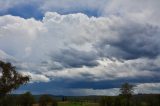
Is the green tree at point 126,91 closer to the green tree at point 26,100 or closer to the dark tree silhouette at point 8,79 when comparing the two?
the green tree at point 26,100

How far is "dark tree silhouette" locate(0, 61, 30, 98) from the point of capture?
63.1 meters

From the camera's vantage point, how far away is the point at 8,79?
63938mm

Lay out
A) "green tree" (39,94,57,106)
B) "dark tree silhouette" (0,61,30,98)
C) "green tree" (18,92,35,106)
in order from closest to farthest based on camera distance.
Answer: "dark tree silhouette" (0,61,30,98) → "green tree" (18,92,35,106) → "green tree" (39,94,57,106)

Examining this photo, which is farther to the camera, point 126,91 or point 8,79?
point 126,91

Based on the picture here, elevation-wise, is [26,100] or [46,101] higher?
[46,101]

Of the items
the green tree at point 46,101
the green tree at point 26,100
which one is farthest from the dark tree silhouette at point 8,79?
the green tree at point 46,101

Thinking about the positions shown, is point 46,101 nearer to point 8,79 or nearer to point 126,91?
point 126,91

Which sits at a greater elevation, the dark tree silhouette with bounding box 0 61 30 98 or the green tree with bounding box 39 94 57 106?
the green tree with bounding box 39 94 57 106

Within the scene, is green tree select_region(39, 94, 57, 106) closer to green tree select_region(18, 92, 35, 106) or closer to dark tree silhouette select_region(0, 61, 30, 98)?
green tree select_region(18, 92, 35, 106)

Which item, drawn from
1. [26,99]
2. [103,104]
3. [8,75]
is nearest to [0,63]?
[8,75]

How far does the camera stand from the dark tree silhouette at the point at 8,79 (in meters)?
63.1

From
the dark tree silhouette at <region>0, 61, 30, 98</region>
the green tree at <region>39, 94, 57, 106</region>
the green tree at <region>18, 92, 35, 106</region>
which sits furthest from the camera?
the green tree at <region>39, 94, 57, 106</region>

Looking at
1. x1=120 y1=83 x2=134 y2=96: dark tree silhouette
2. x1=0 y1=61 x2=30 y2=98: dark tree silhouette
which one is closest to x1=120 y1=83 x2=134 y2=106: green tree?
x1=120 y1=83 x2=134 y2=96: dark tree silhouette

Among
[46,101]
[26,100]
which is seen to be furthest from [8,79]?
[46,101]
